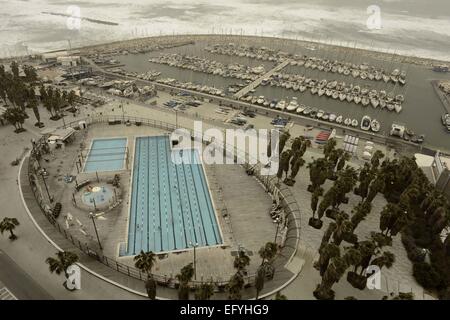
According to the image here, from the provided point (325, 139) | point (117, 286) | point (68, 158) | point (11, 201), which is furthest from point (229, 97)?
point (117, 286)

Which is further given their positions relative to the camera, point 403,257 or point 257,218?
point 257,218

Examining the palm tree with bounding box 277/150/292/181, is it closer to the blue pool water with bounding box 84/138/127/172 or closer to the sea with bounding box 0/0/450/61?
the blue pool water with bounding box 84/138/127/172

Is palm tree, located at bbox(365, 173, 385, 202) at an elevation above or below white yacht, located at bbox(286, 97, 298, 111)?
above

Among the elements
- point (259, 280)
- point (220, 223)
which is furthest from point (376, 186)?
point (259, 280)

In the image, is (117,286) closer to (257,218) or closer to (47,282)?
(47,282)

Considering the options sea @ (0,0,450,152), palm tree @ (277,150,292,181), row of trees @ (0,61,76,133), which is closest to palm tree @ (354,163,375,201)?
palm tree @ (277,150,292,181)

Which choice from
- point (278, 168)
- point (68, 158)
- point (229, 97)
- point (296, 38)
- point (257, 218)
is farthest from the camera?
point (296, 38)

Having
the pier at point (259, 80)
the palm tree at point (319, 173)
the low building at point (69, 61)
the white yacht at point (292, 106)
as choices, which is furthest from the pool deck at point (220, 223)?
the low building at point (69, 61)
